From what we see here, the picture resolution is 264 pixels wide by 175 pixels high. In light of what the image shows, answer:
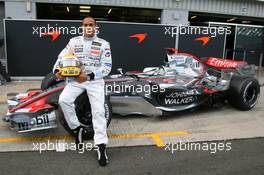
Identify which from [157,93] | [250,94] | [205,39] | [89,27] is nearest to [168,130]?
[157,93]

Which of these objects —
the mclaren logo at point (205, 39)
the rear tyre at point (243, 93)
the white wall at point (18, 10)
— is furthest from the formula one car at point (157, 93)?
the white wall at point (18, 10)

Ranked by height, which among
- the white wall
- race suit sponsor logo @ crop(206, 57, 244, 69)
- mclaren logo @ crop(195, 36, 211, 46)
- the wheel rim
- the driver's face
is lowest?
the wheel rim

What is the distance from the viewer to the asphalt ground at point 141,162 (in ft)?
11.9

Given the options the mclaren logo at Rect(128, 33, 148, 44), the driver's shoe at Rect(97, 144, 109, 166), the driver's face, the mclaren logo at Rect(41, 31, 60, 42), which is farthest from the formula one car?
the mclaren logo at Rect(41, 31, 60, 42)

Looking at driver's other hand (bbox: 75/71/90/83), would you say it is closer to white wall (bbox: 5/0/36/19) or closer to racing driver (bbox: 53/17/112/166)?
racing driver (bbox: 53/17/112/166)

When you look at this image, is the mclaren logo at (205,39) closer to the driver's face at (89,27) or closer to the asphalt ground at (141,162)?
the asphalt ground at (141,162)

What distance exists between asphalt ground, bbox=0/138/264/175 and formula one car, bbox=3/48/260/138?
48 cm

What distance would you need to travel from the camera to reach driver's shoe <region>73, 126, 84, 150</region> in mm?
4207

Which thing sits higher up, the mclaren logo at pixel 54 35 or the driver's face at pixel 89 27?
the driver's face at pixel 89 27

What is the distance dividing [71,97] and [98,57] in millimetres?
622

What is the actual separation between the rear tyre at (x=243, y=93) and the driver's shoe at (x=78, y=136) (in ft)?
10.6

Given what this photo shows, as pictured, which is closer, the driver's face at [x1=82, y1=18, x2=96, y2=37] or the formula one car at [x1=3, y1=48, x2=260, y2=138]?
the driver's face at [x1=82, y1=18, x2=96, y2=37]

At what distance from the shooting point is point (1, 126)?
5.03m

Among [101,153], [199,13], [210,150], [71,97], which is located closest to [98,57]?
[71,97]
